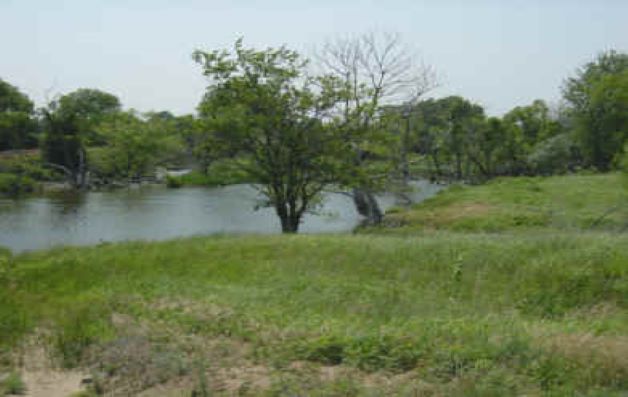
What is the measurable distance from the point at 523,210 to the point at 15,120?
41.9m

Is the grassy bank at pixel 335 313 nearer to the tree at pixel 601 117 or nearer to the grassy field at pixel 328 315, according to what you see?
the grassy field at pixel 328 315

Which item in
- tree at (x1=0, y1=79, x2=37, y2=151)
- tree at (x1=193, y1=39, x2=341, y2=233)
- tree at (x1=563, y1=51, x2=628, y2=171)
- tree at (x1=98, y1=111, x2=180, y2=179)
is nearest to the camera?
tree at (x1=193, y1=39, x2=341, y2=233)

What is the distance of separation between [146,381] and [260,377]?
100cm

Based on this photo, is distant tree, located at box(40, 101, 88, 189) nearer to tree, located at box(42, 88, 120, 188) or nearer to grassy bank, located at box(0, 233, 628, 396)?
tree, located at box(42, 88, 120, 188)

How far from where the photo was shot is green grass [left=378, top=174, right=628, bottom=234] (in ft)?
57.7

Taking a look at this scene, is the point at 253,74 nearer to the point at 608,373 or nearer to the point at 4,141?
the point at 608,373

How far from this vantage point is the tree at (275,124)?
1673cm

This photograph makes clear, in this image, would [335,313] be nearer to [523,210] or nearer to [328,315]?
[328,315]

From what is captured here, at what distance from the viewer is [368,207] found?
23016 mm

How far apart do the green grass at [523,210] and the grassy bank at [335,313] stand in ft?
20.7

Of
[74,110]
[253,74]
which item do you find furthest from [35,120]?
[253,74]

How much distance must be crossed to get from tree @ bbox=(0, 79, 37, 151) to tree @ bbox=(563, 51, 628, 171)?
4268cm

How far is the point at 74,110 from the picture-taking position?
148 feet

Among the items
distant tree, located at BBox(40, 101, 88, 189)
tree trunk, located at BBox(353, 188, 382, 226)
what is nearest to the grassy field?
tree trunk, located at BBox(353, 188, 382, 226)
